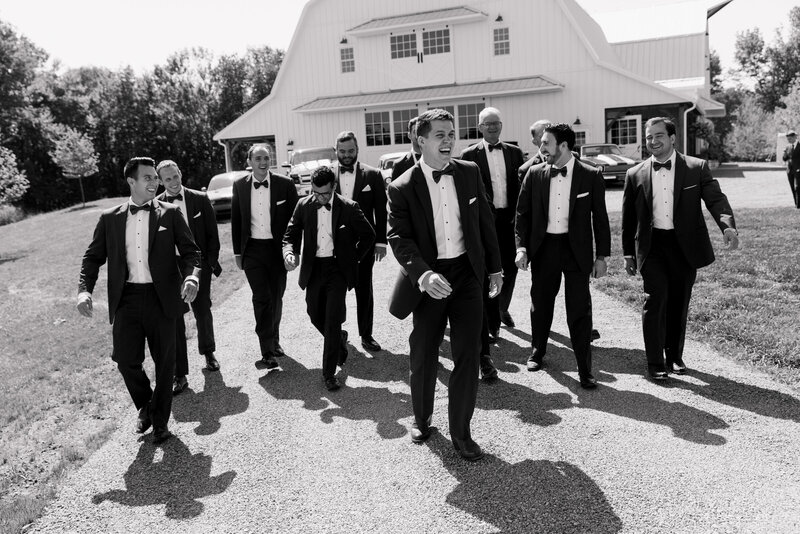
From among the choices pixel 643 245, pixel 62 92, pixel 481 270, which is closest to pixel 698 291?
pixel 643 245

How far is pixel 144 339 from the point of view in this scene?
511 cm

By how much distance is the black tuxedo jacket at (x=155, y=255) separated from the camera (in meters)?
5.05

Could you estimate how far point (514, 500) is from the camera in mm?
3799

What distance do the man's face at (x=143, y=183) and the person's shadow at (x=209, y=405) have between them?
1.81 metres

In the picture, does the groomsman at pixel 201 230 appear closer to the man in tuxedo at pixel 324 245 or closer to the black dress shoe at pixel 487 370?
the man in tuxedo at pixel 324 245

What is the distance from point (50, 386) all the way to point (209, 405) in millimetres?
2222

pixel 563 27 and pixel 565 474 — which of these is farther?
pixel 563 27

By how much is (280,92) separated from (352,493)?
2998 centimetres

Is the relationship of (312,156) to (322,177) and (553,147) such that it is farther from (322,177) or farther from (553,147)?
(553,147)

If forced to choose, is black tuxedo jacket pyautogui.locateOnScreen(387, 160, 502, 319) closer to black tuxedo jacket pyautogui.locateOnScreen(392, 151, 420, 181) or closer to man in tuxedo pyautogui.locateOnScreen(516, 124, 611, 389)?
man in tuxedo pyautogui.locateOnScreen(516, 124, 611, 389)

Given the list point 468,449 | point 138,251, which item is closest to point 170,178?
point 138,251

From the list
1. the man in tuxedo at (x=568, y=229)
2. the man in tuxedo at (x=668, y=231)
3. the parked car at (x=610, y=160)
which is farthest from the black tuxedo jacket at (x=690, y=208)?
the parked car at (x=610, y=160)

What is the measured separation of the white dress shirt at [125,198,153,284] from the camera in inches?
200

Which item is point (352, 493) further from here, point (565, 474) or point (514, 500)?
point (565, 474)
